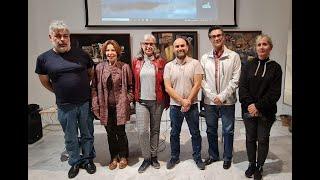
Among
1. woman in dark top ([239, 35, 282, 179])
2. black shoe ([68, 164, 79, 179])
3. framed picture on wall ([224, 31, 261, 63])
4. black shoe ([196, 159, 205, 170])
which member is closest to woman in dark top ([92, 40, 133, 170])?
black shoe ([68, 164, 79, 179])

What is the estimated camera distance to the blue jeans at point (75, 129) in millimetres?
1793

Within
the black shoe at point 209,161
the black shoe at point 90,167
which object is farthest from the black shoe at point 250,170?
the black shoe at point 90,167

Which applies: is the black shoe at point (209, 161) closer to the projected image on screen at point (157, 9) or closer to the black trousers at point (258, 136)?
the black trousers at point (258, 136)

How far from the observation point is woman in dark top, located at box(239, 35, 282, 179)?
1.62 meters

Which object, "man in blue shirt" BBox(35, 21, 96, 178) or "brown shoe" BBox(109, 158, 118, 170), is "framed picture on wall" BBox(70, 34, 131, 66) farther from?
"brown shoe" BBox(109, 158, 118, 170)

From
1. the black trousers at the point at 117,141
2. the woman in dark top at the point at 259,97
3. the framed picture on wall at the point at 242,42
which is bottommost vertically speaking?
the black trousers at the point at 117,141

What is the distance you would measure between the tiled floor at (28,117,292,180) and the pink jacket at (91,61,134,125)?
35 cm

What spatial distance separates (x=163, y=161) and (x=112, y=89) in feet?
2.01

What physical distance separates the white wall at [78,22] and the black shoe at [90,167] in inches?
26.2

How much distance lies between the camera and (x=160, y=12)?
2.26 metres

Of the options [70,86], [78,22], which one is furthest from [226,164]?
[78,22]
